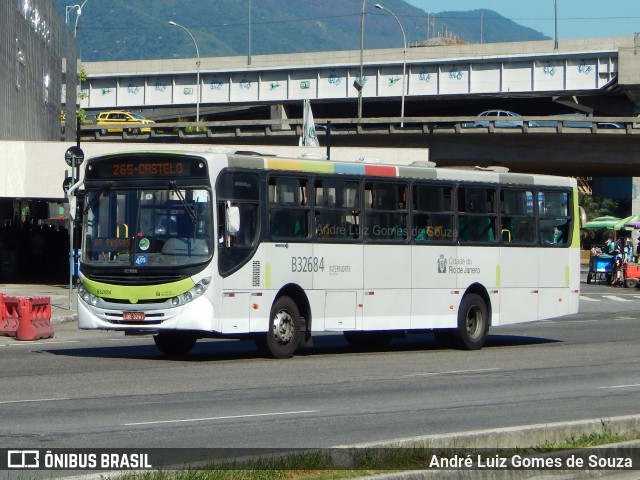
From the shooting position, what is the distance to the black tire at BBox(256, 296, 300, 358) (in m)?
18.8

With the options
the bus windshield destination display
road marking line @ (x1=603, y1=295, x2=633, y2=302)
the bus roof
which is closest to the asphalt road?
the bus windshield destination display

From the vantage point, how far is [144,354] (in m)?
20.0

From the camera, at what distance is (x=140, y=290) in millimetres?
18031

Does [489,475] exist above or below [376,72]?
below

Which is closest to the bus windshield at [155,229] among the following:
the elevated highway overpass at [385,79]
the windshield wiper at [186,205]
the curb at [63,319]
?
the windshield wiper at [186,205]

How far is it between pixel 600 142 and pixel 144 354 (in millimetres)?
41893

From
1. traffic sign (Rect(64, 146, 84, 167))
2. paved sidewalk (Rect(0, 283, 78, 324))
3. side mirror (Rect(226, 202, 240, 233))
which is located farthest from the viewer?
paved sidewalk (Rect(0, 283, 78, 324))

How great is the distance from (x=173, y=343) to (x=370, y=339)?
14.4 ft

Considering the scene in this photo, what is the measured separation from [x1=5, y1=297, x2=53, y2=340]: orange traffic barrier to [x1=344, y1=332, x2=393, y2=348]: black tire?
5.37 m

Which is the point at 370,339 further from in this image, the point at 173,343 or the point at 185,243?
the point at 185,243

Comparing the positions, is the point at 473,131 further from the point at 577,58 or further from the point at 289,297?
the point at 289,297

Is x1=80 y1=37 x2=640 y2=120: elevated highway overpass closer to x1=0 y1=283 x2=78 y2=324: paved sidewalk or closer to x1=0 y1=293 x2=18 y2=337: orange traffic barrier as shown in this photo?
x1=0 y1=283 x2=78 y2=324: paved sidewalk

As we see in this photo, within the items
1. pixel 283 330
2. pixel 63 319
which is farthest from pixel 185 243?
pixel 63 319

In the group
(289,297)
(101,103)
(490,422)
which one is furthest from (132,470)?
(101,103)
